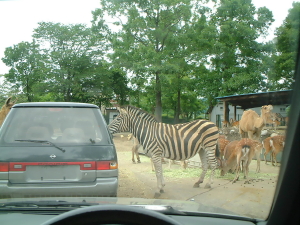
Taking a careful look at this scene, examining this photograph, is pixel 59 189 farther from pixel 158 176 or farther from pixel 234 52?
pixel 234 52

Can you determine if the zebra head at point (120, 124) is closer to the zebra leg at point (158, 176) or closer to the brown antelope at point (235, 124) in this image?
the zebra leg at point (158, 176)

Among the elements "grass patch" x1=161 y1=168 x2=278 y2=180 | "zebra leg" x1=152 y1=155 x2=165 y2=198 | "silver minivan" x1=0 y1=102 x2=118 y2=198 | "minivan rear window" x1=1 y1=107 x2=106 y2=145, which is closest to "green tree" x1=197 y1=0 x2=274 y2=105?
"grass patch" x1=161 y1=168 x2=278 y2=180

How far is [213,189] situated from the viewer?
6398 mm

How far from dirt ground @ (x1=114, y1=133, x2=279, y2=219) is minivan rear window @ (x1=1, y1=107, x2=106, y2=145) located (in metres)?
2.03

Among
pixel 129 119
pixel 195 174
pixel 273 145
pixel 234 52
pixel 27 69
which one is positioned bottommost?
pixel 195 174

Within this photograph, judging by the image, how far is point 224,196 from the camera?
18.3 ft

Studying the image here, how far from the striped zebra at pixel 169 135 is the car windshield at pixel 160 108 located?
0.08 feet

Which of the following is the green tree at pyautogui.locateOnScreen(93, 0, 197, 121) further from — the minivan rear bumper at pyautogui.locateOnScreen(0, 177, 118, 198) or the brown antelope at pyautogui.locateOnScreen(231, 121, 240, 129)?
the minivan rear bumper at pyautogui.locateOnScreen(0, 177, 118, 198)

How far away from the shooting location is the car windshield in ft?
12.7

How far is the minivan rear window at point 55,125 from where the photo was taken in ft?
13.3

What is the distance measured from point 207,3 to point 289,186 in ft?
34.5

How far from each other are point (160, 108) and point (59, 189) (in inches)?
239

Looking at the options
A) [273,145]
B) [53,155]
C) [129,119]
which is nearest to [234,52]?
[273,145]

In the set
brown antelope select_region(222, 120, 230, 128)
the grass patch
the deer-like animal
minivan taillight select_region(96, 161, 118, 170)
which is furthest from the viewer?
brown antelope select_region(222, 120, 230, 128)
